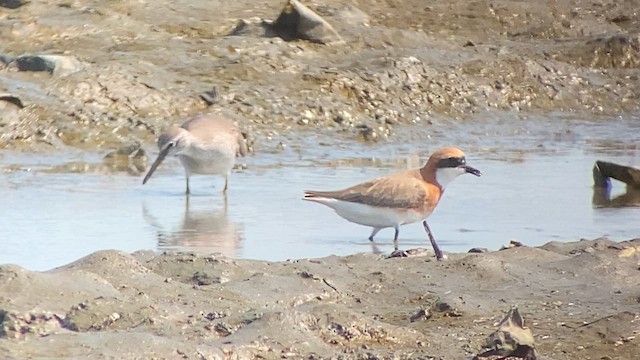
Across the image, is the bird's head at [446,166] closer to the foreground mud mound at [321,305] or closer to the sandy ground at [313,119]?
the sandy ground at [313,119]

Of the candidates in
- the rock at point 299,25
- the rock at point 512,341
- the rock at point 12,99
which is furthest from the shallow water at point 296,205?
the rock at point 512,341

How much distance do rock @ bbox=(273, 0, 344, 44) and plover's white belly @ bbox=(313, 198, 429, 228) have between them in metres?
6.24

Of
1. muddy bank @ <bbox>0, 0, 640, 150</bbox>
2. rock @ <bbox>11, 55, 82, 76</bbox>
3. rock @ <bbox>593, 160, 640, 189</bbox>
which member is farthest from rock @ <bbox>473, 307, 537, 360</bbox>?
rock @ <bbox>11, 55, 82, 76</bbox>

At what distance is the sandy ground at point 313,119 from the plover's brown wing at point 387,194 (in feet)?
3.27

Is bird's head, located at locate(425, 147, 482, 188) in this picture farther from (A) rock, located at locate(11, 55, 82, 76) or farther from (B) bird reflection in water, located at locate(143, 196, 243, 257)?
(A) rock, located at locate(11, 55, 82, 76)

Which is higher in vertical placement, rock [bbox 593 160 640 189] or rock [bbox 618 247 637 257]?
rock [bbox 618 247 637 257]

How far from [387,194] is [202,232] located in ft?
3.76

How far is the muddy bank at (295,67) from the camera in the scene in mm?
12648

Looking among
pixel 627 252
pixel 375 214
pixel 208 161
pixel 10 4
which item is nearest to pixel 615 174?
pixel 375 214

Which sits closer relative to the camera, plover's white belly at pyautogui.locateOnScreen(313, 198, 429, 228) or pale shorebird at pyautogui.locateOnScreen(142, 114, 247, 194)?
plover's white belly at pyautogui.locateOnScreen(313, 198, 429, 228)

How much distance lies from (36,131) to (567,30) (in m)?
7.34

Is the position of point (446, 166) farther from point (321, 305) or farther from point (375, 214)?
point (321, 305)

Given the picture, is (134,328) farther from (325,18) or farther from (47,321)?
(325,18)

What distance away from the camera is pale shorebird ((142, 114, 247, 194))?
1045 centimetres
